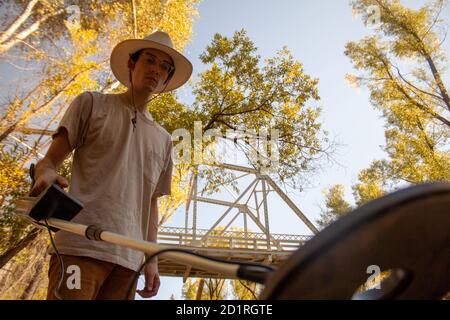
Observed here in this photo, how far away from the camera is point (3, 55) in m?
7.40

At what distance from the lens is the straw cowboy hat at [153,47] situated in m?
2.08

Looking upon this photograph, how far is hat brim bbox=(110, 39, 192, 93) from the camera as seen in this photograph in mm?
2104

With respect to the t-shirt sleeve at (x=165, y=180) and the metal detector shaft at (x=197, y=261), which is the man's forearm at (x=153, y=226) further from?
the metal detector shaft at (x=197, y=261)

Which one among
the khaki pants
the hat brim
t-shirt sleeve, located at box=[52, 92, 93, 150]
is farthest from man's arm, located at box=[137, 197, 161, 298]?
the hat brim

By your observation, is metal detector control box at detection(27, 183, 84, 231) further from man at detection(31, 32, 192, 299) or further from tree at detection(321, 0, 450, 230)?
tree at detection(321, 0, 450, 230)

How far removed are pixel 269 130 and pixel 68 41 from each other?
21.2 ft

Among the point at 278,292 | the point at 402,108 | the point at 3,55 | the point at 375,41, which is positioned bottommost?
the point at 278,292

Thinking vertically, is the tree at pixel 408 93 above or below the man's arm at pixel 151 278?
above

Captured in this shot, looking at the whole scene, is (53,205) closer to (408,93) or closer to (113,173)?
(113,173)

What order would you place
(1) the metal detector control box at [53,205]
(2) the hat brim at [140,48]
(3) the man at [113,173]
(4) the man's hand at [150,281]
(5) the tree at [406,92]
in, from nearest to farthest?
(1) the metal detector control box at [53,205]
(3) the man at [113,173]
(4) the man's hand at [150,281]
(2) the hat brim at [140,48]
(5) the tree at [406,92]

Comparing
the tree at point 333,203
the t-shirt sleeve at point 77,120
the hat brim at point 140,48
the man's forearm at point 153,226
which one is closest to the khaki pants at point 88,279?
the man's forearm at point 153,226

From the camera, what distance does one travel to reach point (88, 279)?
1.39 metres
